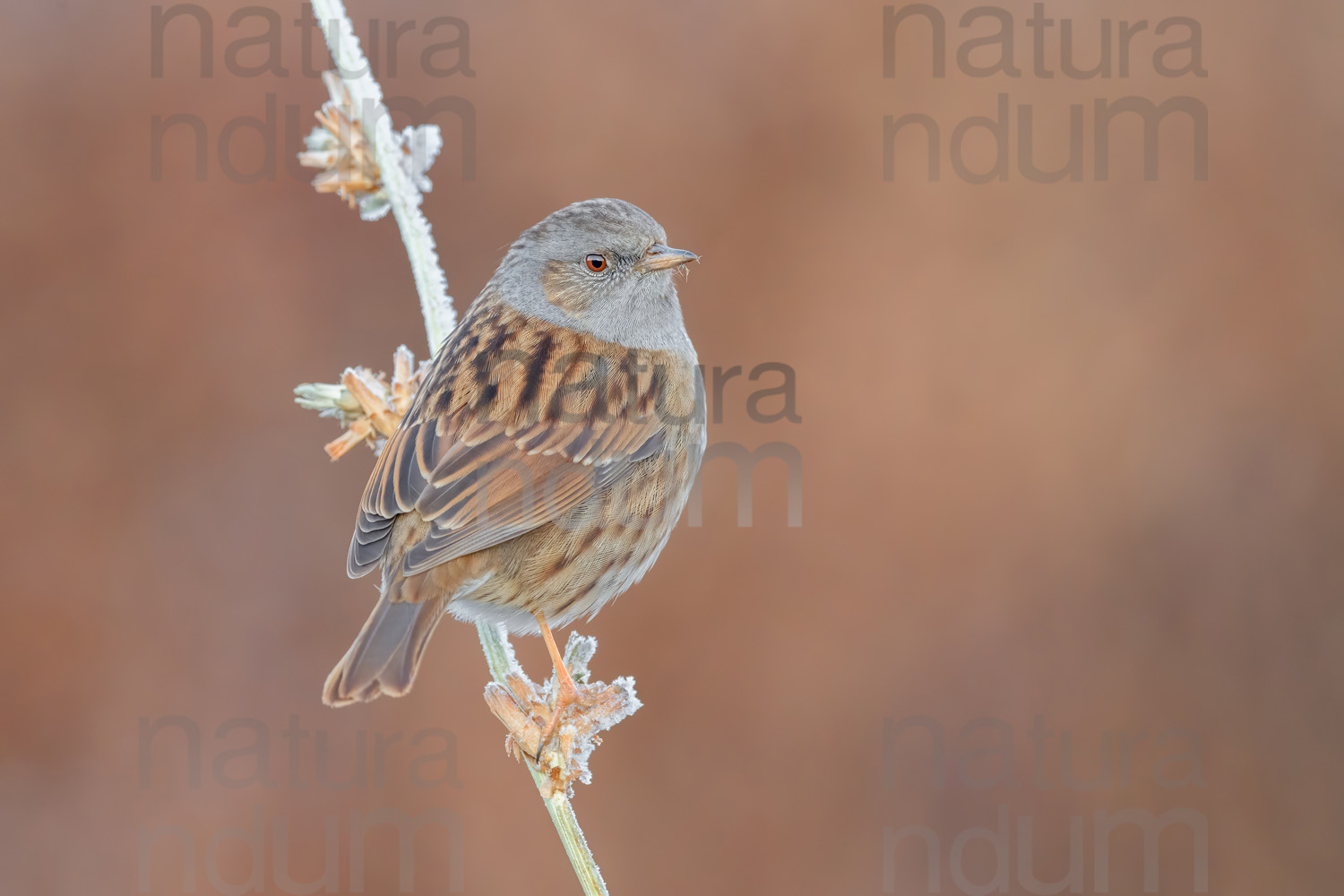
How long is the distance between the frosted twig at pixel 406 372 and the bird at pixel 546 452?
0.10 metres

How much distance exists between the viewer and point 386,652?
276cm

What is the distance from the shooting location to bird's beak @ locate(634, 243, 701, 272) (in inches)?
131

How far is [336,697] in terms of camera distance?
2.61 m

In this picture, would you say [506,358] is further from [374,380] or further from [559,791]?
[559,791]

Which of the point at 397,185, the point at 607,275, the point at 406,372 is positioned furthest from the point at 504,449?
the point at 397,185

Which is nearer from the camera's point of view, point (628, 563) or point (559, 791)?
point (559, 791)

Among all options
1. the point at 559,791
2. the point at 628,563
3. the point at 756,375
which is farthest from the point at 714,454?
A: the point at 559,791

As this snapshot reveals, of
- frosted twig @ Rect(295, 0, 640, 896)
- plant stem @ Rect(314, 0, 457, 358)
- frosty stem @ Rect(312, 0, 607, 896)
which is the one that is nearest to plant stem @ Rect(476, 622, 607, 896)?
frosted twig @ Rect(295, 0, 640, 896)

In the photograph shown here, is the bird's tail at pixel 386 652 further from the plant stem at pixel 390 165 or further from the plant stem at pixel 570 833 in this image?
the plant stem at pixel 390 165

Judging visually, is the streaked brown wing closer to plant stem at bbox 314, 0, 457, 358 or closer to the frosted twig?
the frosted twig

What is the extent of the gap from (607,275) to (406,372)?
0.70 meters

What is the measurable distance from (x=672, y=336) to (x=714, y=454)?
44.4 inches

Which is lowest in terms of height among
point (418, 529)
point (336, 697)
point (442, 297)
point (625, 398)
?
point (336, 697)

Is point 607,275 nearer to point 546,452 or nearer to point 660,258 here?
point 660,258
